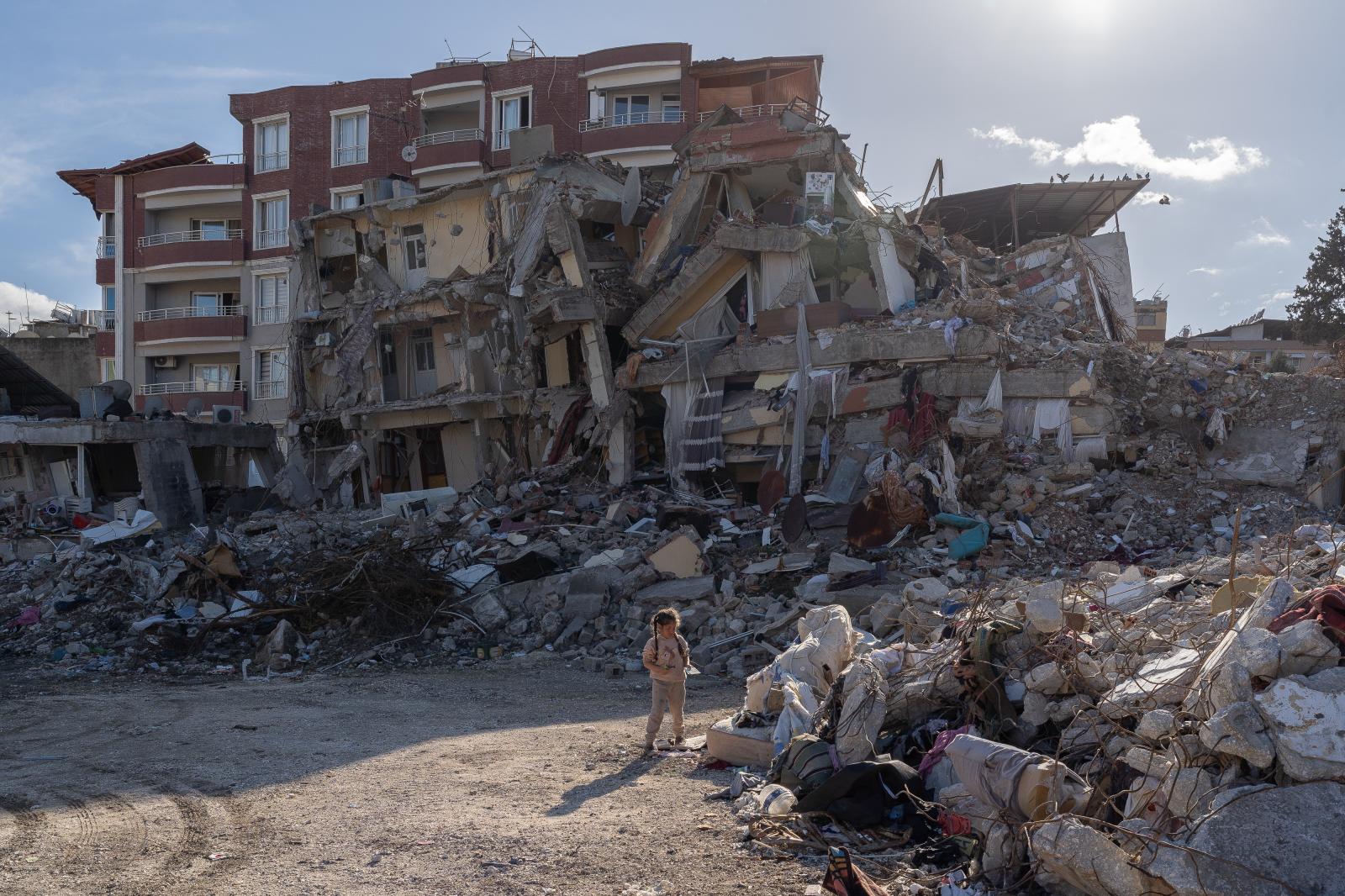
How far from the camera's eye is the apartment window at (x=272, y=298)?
36250 millimetres

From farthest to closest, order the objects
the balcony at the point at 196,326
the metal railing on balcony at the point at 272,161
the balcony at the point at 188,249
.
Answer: the metal railing on balcony at the point at 272,161 → the balcony at the point at 188,249 → the balcony at the point at 196,326

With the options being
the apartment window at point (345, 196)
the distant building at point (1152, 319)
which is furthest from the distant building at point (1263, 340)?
the apartment window at point (345, 196)

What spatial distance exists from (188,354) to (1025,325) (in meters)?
29.6

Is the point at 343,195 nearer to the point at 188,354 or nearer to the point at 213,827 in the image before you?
the point at 188,354

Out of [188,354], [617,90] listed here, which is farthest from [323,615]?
[188,354]

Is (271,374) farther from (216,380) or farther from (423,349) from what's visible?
(423,349)

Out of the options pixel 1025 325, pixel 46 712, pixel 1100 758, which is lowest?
pixel 46 712

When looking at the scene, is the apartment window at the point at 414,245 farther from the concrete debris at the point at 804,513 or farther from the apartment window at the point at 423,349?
the apartment window at the point at 423,349

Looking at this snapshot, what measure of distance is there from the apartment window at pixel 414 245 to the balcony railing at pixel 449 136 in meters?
8.38

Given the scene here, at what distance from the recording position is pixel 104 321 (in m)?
39.3

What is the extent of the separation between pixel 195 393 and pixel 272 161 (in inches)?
327

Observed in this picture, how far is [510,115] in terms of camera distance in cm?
3456

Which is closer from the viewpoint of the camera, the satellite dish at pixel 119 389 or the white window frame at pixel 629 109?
the satellite dish at pixel 119 389

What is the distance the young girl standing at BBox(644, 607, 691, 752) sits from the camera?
750 centimetres
